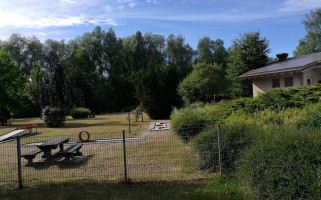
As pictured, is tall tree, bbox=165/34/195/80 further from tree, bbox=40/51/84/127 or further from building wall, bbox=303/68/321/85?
building wall, bbox=303/68/321/85

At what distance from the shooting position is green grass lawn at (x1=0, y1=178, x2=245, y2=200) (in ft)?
15.5

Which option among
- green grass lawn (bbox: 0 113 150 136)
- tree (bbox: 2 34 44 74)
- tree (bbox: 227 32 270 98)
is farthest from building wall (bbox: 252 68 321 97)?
tree (bbox: 2 34 44 74)

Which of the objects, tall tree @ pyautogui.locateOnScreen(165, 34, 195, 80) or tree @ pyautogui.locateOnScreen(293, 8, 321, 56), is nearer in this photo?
tree @ pyautogui.locateOnScreen(293, 8, 321, 56)

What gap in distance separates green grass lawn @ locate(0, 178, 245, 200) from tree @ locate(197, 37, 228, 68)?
46.1 metres

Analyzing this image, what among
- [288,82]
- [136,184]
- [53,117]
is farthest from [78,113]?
[136,184]

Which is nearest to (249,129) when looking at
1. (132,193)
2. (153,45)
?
(132,193)

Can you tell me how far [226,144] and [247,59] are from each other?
23.8 metres

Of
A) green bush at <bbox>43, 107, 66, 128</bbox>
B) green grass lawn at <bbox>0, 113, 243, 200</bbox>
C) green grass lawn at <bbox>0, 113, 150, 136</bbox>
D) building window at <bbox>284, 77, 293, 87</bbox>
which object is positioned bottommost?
green grass lawn at <bbox>0, 113, 150, 136</bbox>

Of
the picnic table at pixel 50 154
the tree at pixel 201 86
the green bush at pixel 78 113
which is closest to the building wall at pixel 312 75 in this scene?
the tree at pixel 201 86

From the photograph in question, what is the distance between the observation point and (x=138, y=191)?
5074 mm

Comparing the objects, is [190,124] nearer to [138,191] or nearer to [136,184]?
[136,184]

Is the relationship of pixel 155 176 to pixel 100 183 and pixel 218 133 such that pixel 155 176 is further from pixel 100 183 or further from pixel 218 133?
pixel 218 133

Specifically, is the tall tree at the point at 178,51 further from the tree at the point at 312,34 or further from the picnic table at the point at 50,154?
the picnic table at the point at 50,154

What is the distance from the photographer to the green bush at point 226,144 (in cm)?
566
